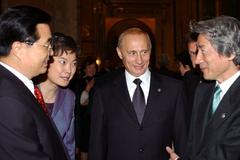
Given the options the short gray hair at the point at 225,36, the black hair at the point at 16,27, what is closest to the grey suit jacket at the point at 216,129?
the short gray hair at the point at 225,36

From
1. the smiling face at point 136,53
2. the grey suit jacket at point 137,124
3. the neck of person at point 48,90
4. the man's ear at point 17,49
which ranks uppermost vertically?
the man's ear at point 17,49

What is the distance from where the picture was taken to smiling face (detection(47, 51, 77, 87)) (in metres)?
3.48

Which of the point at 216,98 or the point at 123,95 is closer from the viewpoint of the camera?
the point at 216,98

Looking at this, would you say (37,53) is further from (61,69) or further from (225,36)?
(225,36)

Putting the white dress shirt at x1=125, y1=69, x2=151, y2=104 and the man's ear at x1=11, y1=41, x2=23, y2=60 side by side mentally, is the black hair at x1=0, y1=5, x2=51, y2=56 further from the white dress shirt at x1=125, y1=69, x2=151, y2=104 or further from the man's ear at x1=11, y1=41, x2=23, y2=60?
the white dress shirt at x1=125, y1=69, x2=151, y2=104

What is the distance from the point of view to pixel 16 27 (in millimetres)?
2441

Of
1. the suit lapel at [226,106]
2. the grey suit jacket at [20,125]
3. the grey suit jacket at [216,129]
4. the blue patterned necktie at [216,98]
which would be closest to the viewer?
the grey suit jacket at [20,125]

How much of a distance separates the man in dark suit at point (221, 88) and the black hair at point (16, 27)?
3.72 ft

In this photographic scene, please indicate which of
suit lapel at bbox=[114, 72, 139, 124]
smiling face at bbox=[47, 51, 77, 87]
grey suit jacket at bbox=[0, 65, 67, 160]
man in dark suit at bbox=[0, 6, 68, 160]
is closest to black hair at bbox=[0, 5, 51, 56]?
man in dark suit at bbox=[0, 6, 68, 160]

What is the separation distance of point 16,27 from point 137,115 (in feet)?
4.68

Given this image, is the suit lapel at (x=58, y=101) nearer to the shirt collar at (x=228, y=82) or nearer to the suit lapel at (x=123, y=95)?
the suit lapel at (x=123, y=95)

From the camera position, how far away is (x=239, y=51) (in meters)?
2.88

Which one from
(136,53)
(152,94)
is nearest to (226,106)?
(152,94)

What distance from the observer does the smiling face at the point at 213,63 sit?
2910 mm
